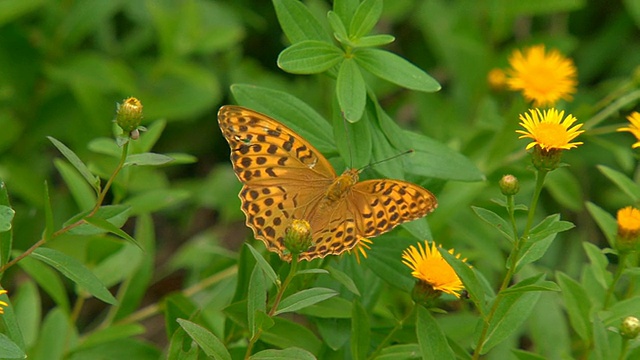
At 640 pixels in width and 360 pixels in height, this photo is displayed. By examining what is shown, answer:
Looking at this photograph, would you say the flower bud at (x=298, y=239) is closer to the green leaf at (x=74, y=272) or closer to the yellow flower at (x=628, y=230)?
the green leaf at (x=74, y=272)

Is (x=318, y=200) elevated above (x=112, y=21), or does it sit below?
above

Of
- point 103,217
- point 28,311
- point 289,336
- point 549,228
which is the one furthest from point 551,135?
point 28,311

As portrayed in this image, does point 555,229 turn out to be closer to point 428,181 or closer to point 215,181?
point 428,181

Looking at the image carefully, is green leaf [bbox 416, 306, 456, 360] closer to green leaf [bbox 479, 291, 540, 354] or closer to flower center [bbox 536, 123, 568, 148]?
green leaf [bbox 479, 291, 540, 354]

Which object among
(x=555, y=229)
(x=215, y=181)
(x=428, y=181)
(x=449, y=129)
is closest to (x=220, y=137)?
(x=215, y=181)

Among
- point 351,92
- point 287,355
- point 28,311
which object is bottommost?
point 28,311

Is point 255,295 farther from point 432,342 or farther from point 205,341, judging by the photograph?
point 432,342
